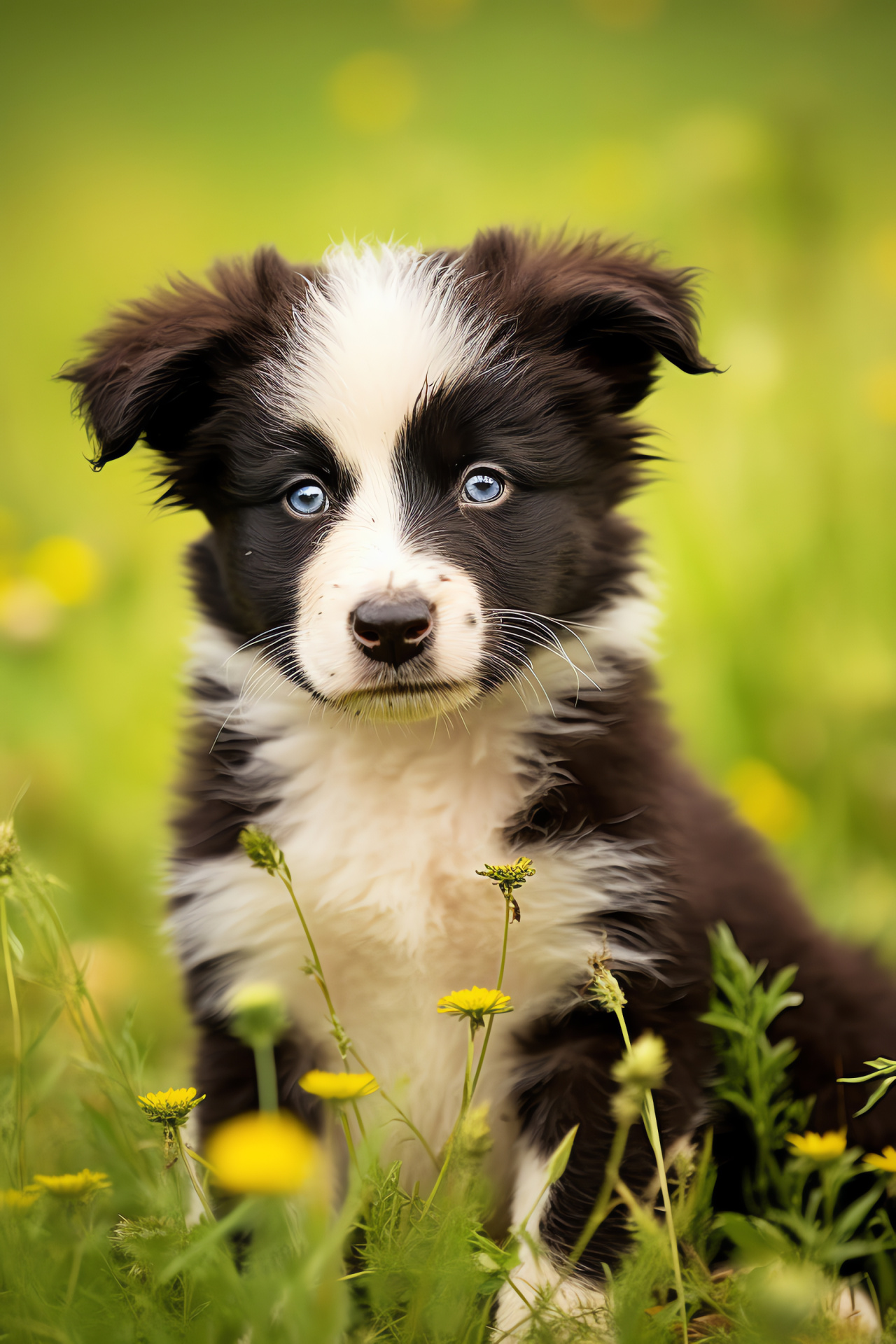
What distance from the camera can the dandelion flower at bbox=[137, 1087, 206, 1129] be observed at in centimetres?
134

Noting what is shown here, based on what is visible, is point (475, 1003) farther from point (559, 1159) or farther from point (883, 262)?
point (883, 262)

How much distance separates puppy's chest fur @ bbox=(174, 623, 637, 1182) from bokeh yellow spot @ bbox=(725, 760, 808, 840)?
175 centimetres

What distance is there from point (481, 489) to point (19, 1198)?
1247 millimetres

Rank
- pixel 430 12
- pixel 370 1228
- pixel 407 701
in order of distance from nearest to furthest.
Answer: pixel 370 1228 → pixel 407 701 → pixel 430 12

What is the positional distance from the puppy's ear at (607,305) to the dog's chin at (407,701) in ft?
2.14

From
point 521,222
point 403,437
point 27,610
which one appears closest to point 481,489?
point 403,437

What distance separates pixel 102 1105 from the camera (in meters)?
2.49

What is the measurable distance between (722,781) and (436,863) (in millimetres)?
1964

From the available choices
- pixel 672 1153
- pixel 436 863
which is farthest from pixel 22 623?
pixel 672 1153

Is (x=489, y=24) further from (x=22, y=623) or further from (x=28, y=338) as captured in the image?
(x=22, y=623)

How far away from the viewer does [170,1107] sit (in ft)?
4.42

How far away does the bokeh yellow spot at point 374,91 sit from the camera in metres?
4.16

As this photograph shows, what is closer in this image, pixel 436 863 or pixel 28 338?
pixel 436 863

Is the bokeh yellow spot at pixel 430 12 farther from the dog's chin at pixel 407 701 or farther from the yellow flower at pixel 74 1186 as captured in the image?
the yellow flower at pixel 74 1186
